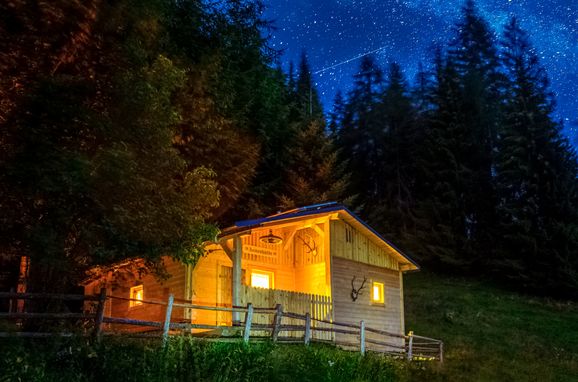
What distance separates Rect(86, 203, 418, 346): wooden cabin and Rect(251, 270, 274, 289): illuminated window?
0.12 ft

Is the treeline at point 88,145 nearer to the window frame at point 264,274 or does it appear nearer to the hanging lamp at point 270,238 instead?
the hanging lamp at point 270,238

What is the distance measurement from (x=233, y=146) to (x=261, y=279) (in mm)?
10922

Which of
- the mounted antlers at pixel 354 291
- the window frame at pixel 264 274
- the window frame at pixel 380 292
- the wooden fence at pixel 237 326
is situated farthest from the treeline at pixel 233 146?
the window frame at pixel 380 292

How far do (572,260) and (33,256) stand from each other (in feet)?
117

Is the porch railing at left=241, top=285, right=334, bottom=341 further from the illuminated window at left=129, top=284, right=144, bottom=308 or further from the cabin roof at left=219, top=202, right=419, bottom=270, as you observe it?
the illuminated window at left=129, top=284, right=144, bottom=308

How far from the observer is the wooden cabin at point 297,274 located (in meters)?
20.2

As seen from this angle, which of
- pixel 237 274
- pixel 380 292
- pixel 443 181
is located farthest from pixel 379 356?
pixel 443 181

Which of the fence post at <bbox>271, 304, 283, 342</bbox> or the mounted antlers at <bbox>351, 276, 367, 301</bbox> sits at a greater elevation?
the mounted antlers at <bbox>351, 276, 367, 301</bbox>

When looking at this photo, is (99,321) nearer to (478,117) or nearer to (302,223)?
(302,223)

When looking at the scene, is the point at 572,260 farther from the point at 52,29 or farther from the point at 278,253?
the point at 52,29

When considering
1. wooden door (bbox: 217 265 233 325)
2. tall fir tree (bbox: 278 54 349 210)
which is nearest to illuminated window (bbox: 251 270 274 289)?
wooden door (bbox: 217 265 233 325)

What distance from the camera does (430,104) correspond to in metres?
58.8

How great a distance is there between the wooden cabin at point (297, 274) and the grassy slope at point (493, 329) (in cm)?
392

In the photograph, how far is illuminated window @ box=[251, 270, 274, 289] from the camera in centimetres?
2248
